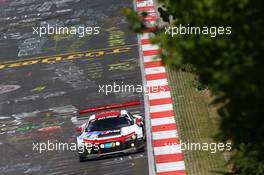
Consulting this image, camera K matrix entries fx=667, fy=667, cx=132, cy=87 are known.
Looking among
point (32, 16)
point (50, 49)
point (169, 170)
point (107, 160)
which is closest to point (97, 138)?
point (107, 160)

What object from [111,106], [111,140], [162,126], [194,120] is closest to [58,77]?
[111,106]

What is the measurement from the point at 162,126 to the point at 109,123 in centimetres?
261

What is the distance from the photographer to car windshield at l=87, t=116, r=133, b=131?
2234 cm

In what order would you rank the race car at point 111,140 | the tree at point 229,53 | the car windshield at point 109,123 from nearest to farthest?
1. the tree at point 229,53
2. the race car at point 111,140
3. the car windshield at point 109,123

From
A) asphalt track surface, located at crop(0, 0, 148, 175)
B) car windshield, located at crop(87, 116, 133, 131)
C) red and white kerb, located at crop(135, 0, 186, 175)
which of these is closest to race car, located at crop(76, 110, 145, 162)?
car windshield, located at crop(87, 116, 133, 131)

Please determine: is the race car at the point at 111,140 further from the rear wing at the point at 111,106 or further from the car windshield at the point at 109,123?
the rear wing at the point at 111,106

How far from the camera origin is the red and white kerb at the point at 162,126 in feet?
69.8

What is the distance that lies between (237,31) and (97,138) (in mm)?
14864

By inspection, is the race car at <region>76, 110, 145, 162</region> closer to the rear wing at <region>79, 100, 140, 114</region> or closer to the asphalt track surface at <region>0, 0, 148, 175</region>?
the asphalt track surface at <region>0, 0, 148, 175</region>

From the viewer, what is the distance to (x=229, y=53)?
7.27 m

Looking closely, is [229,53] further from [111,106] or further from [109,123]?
[111,106]

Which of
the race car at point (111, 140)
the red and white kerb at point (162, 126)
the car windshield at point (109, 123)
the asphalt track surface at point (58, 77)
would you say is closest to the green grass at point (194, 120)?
the red and white kerb at point (162, 126)

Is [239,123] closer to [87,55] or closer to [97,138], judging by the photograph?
[97,138]

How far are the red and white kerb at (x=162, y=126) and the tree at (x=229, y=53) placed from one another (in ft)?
32.0
